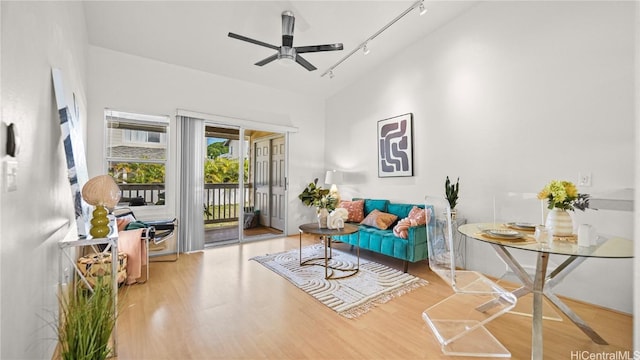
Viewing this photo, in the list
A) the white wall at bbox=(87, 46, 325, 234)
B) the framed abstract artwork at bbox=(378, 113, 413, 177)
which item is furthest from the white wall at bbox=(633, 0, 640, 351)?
the white wall at bbox=(87, 46, 325, 234)

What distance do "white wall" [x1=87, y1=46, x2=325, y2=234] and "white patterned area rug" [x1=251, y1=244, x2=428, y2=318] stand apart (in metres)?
1.80

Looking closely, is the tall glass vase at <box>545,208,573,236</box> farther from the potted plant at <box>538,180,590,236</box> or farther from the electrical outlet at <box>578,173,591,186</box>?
the electrical outlet at <box>578,173,591,186</box>

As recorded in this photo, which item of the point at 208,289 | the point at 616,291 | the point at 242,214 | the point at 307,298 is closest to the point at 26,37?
the point at 208,289

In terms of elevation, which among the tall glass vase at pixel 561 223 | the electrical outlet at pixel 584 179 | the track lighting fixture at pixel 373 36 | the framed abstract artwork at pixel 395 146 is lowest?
the tall glass vase at pixel 561 223

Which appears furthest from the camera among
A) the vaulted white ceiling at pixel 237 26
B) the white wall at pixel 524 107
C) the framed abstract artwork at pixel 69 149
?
the vaulted white ceiling at pixel 237 26

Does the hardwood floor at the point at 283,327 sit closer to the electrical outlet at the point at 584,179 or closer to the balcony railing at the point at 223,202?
the electrical outlet at the point at 584,179

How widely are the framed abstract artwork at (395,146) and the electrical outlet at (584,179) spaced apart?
1.94 m

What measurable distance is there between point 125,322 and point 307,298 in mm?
1505

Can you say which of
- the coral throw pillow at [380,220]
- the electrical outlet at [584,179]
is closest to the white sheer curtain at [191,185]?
the coral throw pillow at [380,220]

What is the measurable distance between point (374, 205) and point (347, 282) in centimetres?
183

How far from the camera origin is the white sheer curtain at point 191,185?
419 centimetres

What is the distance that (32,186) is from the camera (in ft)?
4.48

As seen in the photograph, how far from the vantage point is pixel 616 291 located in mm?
2418

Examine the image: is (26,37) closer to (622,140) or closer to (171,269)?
(171,269)
